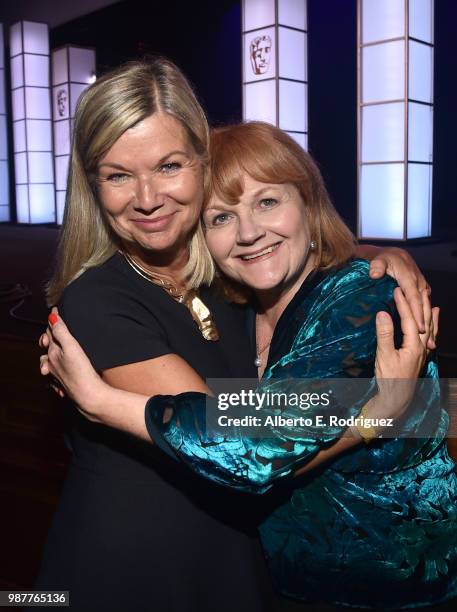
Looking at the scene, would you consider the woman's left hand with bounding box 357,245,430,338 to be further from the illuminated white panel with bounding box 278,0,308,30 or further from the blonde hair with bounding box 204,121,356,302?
the illuminated white panel with bounding box 278,0,308,30

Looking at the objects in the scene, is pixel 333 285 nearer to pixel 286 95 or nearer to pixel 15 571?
pixel 15 571

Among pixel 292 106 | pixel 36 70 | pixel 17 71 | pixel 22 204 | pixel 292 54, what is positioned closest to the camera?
pixel 292 54

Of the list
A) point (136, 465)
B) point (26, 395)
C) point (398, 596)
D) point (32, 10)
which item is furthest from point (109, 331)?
point (32, 10)

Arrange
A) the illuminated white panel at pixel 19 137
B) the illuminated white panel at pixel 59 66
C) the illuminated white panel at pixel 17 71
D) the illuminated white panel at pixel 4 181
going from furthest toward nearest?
1. the illuminated white panel at pixel 4 181
2. the illuminated white panel at pixel 19 137
3. the illuminated white panel at pixel 17 71
4. the illuminated white panel at pixel 59 66

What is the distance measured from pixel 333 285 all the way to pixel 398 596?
0.53 m

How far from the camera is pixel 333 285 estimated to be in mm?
1103

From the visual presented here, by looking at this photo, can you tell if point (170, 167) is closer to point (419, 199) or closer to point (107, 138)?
point (107, 138)

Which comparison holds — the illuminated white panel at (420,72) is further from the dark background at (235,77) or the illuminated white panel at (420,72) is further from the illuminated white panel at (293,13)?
the illuminated white panel at (293,13)

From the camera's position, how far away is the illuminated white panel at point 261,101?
5066 millimetres

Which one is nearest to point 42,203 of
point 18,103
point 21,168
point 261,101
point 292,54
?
point 21,168

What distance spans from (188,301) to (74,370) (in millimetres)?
283

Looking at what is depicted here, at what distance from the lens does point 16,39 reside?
8.11m

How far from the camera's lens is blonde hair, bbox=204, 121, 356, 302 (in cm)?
116

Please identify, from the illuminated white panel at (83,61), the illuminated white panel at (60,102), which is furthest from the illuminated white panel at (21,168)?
the illuminated white panel at (83,61)
